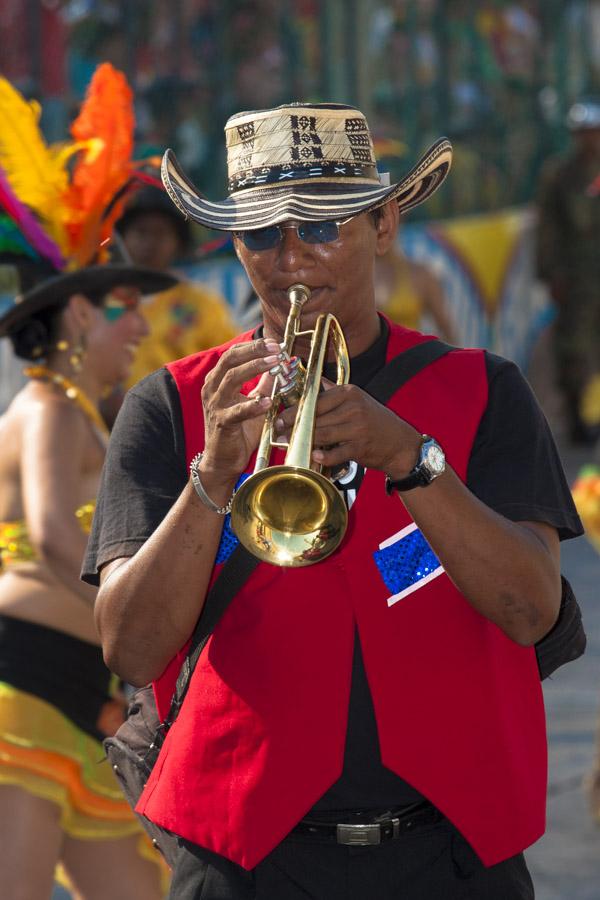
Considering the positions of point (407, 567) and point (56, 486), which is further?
point (56, 486)

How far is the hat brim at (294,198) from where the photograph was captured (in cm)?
269

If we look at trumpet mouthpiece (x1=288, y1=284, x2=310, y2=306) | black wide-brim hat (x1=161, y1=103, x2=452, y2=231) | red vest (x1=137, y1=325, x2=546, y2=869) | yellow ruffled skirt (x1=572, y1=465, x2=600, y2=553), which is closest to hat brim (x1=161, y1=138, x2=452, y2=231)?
black wide-brim hat (x1=161, y1=103, x2=452, y2=231)

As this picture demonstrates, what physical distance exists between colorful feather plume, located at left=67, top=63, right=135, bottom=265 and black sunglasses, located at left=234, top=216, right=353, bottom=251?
1850 millimetres

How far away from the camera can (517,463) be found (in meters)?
2.70

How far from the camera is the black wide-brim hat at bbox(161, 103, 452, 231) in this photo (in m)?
2.71

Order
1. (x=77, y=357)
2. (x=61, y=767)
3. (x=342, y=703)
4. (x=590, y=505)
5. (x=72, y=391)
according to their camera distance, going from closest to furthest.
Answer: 1. (x=342, y=703)
2. (x=61, y=767)
3. (x=72, y=391)
4. (x=77, y=357)
5. (x=590, y=505)

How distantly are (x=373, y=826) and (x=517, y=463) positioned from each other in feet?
2.09

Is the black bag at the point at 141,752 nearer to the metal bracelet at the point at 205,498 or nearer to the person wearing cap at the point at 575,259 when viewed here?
the metal bracelet at the point at 205,498

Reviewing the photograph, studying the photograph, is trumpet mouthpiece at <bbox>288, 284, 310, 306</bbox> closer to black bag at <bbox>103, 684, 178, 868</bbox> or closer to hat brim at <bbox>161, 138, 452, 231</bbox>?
hat brim at <bbox>161, 138, 452, 231</bbox>

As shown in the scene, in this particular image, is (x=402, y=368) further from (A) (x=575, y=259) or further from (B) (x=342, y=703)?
(A) (x=575, y=259)

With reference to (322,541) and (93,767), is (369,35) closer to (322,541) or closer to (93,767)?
(93,767)

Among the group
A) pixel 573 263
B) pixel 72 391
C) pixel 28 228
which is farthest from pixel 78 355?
pixel 573 263

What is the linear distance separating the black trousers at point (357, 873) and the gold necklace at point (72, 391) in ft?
5.58

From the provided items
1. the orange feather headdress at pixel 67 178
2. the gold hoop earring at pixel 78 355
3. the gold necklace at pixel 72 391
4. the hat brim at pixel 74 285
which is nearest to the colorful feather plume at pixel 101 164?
the orange feather headdress at pixel 67 178
